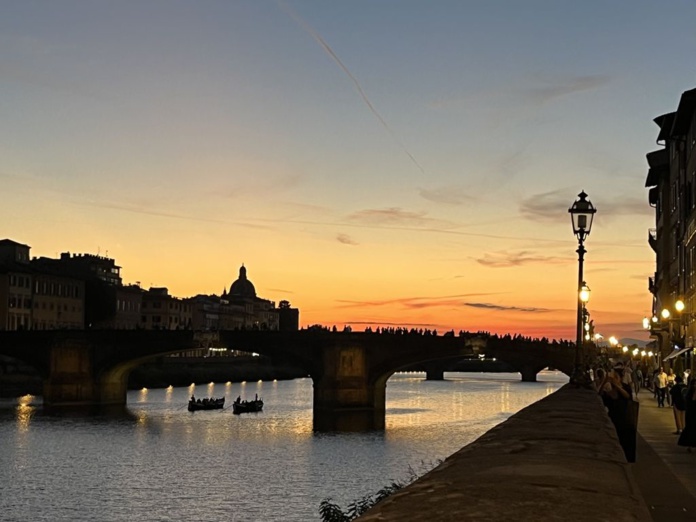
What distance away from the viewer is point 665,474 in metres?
18.1

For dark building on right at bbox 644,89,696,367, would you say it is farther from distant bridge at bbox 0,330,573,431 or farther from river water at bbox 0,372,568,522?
distant bridge at bbox 0,330,573,431

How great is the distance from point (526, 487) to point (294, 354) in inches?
3773

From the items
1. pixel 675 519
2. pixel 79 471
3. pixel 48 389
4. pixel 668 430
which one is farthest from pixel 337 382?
pixel 675 519

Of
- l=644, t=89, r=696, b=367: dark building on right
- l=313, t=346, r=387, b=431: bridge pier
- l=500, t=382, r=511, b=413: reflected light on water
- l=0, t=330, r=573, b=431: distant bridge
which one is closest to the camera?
l=644, t=89, r=696, b=367: dark building on right

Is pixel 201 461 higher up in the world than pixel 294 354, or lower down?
lower down

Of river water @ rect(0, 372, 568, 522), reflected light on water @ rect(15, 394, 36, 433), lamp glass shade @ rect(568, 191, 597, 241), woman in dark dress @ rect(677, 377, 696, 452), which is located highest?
lamp glass shade @ rect(568, 191, 597, 241)

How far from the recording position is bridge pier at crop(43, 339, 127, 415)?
102 meters

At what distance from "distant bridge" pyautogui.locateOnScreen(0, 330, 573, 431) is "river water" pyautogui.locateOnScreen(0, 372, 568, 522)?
3.57 meters

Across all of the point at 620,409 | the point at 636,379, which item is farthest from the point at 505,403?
the point at 620,409

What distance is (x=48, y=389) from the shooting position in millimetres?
102875

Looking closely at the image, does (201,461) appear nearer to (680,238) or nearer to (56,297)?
(680,238)

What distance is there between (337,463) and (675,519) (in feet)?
153

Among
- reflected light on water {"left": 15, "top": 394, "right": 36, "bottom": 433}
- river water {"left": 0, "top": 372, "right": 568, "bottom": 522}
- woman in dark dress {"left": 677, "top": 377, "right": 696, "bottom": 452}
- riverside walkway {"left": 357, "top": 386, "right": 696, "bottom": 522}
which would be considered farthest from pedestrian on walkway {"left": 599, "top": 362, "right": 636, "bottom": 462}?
reflected light on water {"left": 15, "top": 394, "right": 36, "bottom": 433}

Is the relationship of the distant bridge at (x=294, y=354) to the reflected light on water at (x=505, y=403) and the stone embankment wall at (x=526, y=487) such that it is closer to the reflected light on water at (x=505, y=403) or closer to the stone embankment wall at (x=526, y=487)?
the reflected light on water at (x=505, y=403)
